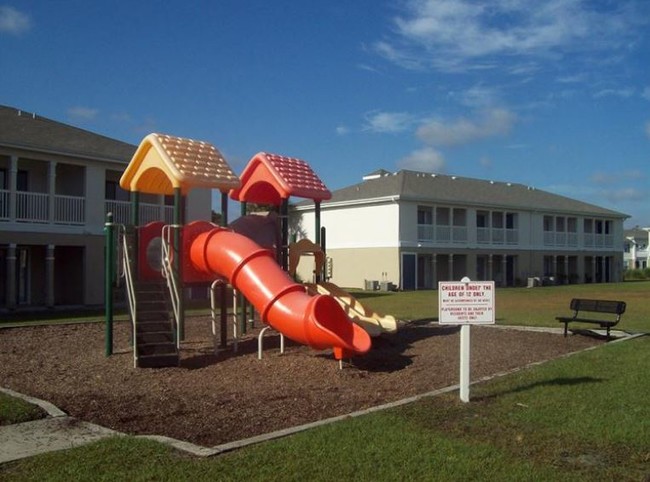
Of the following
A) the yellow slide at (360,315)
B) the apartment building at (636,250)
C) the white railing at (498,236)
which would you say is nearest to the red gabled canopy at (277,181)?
the yellow slide at (360,315)

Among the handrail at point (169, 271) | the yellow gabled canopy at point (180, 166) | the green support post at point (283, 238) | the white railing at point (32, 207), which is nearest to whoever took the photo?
the handrail at point (169, 271)

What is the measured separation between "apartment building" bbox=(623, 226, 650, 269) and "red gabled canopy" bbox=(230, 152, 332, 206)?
316 feet

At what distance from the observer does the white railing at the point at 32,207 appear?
2433 centimetres

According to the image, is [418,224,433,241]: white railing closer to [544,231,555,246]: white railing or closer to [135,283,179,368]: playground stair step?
[544,231,555,246]: white railing

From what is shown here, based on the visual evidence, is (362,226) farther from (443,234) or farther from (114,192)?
(114,192)

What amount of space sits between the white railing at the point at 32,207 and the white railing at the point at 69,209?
15.0 inches

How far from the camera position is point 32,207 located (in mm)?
24656

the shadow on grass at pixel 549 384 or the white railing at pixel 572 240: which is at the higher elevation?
the white railing at pixel 572 240

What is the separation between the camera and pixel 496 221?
49.8 meters

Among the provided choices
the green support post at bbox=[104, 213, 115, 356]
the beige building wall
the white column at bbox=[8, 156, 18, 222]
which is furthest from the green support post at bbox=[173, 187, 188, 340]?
the beige building wall

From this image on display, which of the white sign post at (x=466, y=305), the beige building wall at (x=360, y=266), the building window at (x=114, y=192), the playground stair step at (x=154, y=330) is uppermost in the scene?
the building window at (x=114, y=192)

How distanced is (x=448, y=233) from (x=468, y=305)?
35912 mm

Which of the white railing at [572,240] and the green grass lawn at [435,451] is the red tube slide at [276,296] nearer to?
the green grass lawn at [435,451]

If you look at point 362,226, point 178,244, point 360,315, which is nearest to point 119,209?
point 178,244
